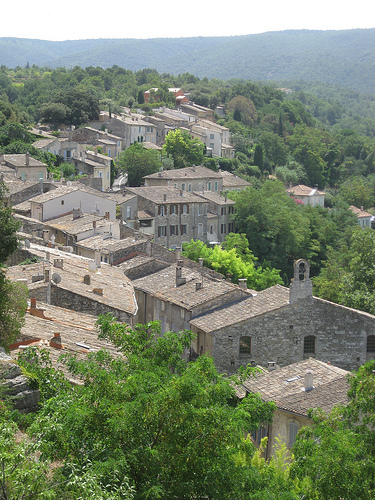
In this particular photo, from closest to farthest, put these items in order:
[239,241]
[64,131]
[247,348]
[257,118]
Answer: [247,348]
[239,241]
[64,131]
[257,118]

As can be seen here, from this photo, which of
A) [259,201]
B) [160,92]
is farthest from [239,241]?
[160,92]

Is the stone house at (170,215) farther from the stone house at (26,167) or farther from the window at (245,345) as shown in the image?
the window at (245,345)

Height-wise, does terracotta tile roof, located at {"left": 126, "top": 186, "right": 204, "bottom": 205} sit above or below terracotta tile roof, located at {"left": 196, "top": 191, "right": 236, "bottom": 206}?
above

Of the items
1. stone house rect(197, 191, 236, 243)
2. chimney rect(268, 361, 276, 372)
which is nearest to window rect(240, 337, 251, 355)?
chimney rect(268, 361, 276, 372)

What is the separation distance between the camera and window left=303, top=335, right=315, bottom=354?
93.1ft

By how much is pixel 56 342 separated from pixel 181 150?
7185 cm

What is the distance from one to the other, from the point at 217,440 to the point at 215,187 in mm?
67322

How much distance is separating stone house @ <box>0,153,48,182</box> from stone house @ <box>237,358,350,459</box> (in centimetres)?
4335

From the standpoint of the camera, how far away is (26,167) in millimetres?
63688

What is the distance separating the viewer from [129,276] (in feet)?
122

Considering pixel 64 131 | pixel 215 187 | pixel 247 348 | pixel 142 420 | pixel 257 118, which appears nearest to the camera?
pixel 142 420

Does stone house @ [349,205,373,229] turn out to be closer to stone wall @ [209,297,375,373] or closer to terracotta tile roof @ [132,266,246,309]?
terracotta tile roof @ [132,266,246,309]

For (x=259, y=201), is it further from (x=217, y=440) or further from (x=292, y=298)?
(x=217, y=440)

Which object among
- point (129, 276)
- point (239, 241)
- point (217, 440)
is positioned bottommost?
point (239, 241)
